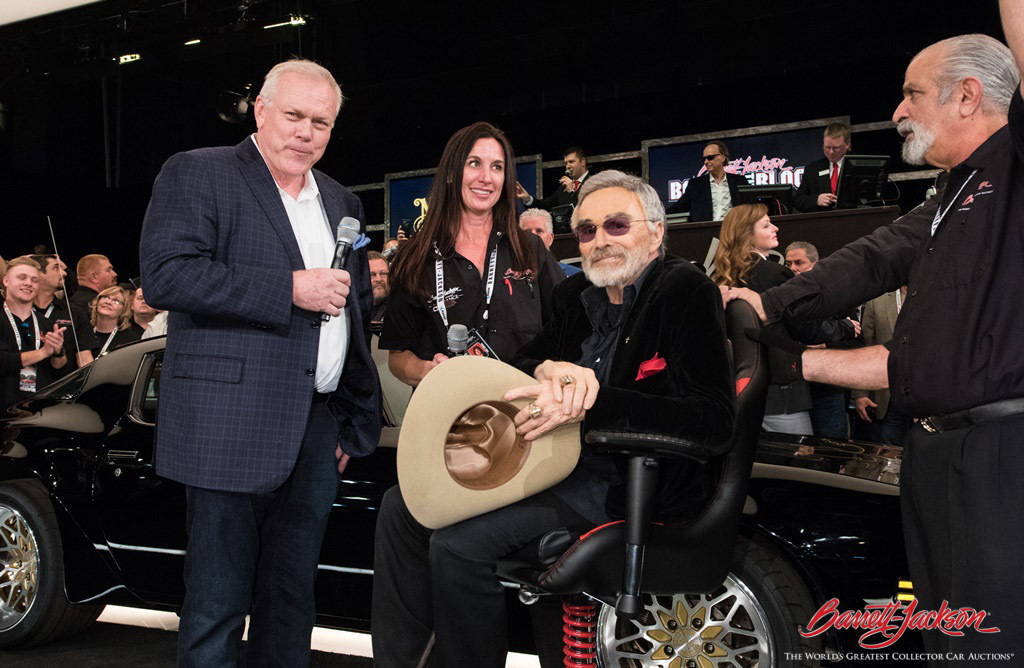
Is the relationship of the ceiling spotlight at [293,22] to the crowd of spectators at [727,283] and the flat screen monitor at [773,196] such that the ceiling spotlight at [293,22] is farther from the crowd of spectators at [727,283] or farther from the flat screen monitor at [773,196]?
the flat screen monitor at [773,196]

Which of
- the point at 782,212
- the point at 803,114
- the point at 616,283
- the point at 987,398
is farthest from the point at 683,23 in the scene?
the point at 987,398

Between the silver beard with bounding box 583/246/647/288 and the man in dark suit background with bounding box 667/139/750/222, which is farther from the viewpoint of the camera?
the man in dark suit background with bounding box 667/139/750/222

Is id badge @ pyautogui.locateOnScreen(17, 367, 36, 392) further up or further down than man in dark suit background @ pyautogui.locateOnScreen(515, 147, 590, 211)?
further down

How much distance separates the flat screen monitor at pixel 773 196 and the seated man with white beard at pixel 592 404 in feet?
13.5

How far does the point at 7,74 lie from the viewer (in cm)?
1084

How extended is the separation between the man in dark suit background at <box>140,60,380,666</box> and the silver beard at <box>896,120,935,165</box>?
4.53ft

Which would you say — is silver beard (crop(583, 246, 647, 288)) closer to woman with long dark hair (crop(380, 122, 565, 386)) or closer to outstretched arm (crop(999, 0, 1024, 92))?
woman with long dark hair (crop(380, 122, 565, 386))

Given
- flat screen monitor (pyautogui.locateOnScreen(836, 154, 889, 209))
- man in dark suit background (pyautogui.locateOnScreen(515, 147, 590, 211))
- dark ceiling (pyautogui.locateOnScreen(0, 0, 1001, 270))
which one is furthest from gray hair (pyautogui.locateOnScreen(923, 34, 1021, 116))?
dark ceiling (pyautogui.locateOnScreen(0, 0, 1001, 270))

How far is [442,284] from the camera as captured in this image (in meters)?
2.90

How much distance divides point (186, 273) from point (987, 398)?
1744mm

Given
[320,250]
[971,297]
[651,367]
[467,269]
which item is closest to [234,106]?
[467,269]

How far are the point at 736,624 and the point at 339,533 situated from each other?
4.23 feet

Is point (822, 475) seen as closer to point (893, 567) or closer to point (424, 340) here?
point (893, 567)

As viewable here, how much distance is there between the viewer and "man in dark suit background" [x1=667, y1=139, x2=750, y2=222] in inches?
270
